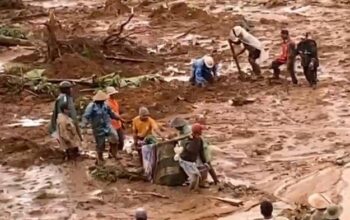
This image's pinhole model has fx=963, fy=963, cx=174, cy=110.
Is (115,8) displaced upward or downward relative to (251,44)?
downward

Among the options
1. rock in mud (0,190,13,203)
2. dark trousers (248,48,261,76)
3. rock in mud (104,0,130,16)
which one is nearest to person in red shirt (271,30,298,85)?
dark trousers (248,48,261,76)

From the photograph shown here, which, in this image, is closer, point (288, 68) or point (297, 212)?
point (297, 212)

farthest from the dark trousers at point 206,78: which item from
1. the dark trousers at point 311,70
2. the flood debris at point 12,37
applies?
the flood debris at point 12,37

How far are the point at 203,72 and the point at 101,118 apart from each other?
562 centimetres

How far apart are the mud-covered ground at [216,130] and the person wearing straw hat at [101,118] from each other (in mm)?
612

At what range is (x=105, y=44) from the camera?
2220cm

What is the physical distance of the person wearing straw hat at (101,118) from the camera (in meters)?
13.7

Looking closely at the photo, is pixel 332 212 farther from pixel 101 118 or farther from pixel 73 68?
pixel 73 68

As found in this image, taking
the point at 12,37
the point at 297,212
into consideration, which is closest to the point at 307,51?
the point at 297,212

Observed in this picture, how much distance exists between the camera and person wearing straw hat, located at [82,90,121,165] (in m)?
13.7

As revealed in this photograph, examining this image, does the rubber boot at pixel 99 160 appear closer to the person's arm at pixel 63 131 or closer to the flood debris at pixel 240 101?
the person's arm at pixel 63 131

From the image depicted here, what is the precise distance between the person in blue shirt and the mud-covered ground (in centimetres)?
23

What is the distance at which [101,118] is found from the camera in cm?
1371

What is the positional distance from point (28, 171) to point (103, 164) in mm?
1179
